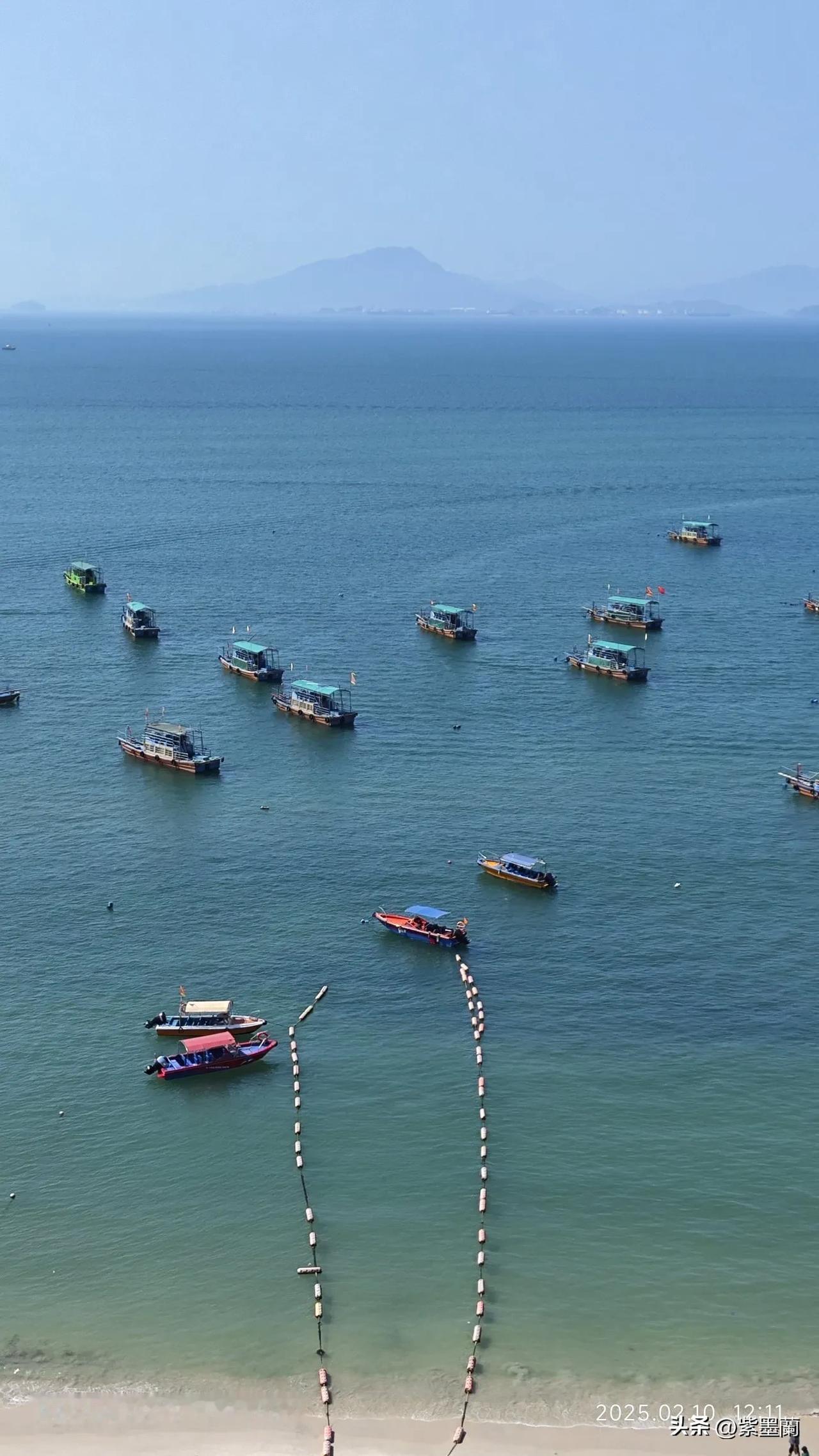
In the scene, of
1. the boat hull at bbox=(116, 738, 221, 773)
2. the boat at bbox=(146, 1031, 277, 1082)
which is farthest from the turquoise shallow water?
the boat hull at bbox=(116, 738, 221, 773)

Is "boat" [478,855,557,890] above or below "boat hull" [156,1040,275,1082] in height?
above

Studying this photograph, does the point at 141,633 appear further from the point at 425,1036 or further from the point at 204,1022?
the point at 425,1036

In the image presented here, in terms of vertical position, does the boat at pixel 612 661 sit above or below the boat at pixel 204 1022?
above

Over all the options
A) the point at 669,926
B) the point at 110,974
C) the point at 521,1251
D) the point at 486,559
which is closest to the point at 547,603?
the point at 486,559

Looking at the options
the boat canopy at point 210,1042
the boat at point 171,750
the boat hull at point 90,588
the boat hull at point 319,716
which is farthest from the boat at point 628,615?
the boat canopy at point 210,1042

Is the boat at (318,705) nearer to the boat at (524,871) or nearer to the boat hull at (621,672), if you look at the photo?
the boat hull at (621,672)

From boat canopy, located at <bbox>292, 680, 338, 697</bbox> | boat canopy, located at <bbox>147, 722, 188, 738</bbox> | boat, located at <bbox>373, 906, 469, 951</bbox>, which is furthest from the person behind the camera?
boat canopy, located at <bbox>292, 680, 338, 697</bbox>

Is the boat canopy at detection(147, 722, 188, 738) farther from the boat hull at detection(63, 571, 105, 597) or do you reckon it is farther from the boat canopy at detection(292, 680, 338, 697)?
the boat hull at detection(63, 571, 105, 597)
